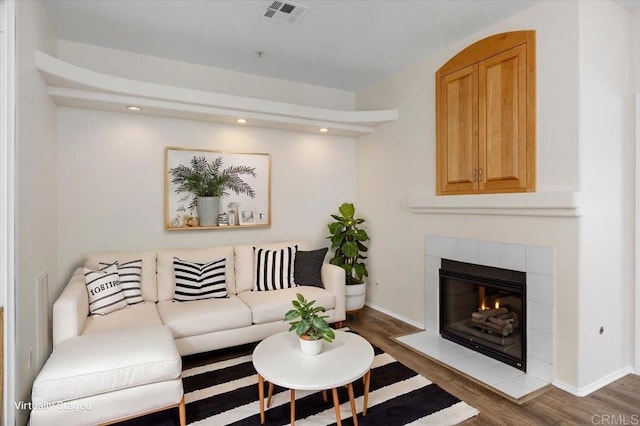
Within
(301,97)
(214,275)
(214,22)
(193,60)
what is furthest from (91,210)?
(301,97)

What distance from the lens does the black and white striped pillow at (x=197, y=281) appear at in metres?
3.17

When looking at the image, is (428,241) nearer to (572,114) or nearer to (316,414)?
(572,114)

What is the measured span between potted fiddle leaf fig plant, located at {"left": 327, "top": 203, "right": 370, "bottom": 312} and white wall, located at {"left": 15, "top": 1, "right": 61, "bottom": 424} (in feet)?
8.83

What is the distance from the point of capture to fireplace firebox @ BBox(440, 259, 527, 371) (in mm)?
2785

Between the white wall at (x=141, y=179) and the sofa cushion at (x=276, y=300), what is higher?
the white wall at (x=141, y=179)

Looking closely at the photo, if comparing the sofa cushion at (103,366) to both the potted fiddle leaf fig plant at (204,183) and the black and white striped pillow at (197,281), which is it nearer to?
the black and white striped pillow at (197,281)

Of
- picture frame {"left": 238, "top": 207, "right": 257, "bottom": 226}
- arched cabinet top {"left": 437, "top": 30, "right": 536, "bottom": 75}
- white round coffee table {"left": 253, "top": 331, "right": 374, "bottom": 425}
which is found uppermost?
arched cabinet top {"left": 437, "top": 30, "right": 536, "bottom": 75}

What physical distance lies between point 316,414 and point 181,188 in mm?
2540

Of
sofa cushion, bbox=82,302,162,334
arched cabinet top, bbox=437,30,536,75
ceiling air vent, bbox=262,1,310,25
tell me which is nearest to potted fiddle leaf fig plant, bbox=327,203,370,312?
arched cabinet top, bbox=437,30,536,75

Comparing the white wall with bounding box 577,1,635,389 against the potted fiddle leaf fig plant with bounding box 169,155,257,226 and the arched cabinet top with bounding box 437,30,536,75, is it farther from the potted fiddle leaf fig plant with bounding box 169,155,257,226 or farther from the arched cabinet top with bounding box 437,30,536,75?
the potted fiddle leaf fig plant with bounding box 169,155,257,226

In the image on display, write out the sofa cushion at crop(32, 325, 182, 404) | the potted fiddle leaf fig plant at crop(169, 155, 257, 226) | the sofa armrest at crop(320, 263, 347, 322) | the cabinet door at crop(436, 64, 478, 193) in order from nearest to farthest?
1. the sofa cushion at crop(32, 325, 182, 404)
2. the cabinet door at crop(436, 64, 478, 193)
3. the sofa armrest at crop(320, 263, 347, 322)
4. the potted fiddle leaf fig plant at crop(169, 155, 257, 226)

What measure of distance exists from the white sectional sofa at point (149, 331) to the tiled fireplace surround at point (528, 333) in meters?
1.17

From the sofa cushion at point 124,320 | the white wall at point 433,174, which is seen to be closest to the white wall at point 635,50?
the white wall at point 433,174

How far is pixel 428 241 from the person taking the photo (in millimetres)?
3553
